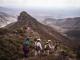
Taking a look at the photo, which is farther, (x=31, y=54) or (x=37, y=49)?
(x=31, y=54)

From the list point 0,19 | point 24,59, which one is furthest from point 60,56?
point 0,19

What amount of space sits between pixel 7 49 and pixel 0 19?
150 meters

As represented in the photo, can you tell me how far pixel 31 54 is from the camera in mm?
31031

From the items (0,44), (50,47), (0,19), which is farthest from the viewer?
(0,19)

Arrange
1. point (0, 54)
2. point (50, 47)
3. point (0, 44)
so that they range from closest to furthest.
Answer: point (0, 54) < point (0, 44) < point (50, 47)

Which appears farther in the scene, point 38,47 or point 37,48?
point 37,48

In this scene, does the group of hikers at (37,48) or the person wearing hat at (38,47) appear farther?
the person wearing hat at (38,47)

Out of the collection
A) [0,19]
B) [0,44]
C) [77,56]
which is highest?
[0,44]

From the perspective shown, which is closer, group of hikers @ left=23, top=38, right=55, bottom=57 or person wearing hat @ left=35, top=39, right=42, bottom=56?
group of hikers @ left=23, top=38, right=55, bottom=57

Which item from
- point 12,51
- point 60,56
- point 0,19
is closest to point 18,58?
point 12,51

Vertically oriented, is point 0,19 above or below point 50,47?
below

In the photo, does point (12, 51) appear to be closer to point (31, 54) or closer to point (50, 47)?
point (31, 54)

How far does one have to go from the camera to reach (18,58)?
2916cm

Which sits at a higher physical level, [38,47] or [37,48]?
[38,47]
